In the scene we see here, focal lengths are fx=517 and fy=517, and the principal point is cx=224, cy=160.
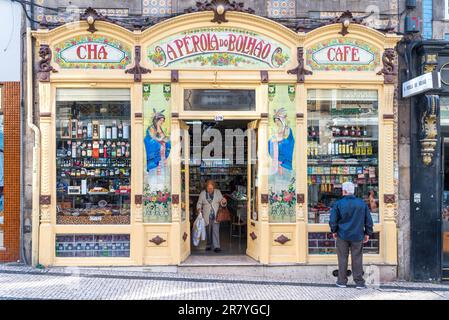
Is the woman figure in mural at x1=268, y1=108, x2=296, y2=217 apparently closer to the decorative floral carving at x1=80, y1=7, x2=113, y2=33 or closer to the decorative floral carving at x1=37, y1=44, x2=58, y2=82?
the decorative floral carving at x1=80, y1=7, x2=113, y2=33

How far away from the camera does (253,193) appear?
9844 mm

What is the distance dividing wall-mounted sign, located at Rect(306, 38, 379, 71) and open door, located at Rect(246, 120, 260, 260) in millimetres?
1578

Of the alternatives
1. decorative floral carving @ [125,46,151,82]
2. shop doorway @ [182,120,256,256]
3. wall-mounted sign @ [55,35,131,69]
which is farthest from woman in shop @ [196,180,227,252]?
wall-mounted sign @ [55,35,131,69]

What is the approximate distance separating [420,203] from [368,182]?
39.1 inches

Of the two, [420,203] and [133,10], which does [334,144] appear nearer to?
[420,203]

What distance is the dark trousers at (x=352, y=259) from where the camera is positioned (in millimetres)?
8414

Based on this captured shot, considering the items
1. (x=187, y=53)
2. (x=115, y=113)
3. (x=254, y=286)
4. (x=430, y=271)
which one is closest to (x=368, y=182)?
(x=430, y=271)

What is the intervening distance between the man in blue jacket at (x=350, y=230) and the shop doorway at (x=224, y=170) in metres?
2.53

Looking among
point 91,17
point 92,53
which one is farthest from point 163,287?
point 91,17

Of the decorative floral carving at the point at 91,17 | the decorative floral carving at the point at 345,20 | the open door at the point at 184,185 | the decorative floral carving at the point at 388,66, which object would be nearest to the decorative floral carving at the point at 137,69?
the decorative floral carving at the point at 91,17

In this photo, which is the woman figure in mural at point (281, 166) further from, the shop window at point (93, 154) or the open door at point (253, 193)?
the shop window at point (93, 154)

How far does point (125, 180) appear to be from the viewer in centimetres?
935

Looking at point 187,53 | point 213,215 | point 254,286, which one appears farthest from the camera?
point 213,215

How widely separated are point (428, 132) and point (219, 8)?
4353mm
